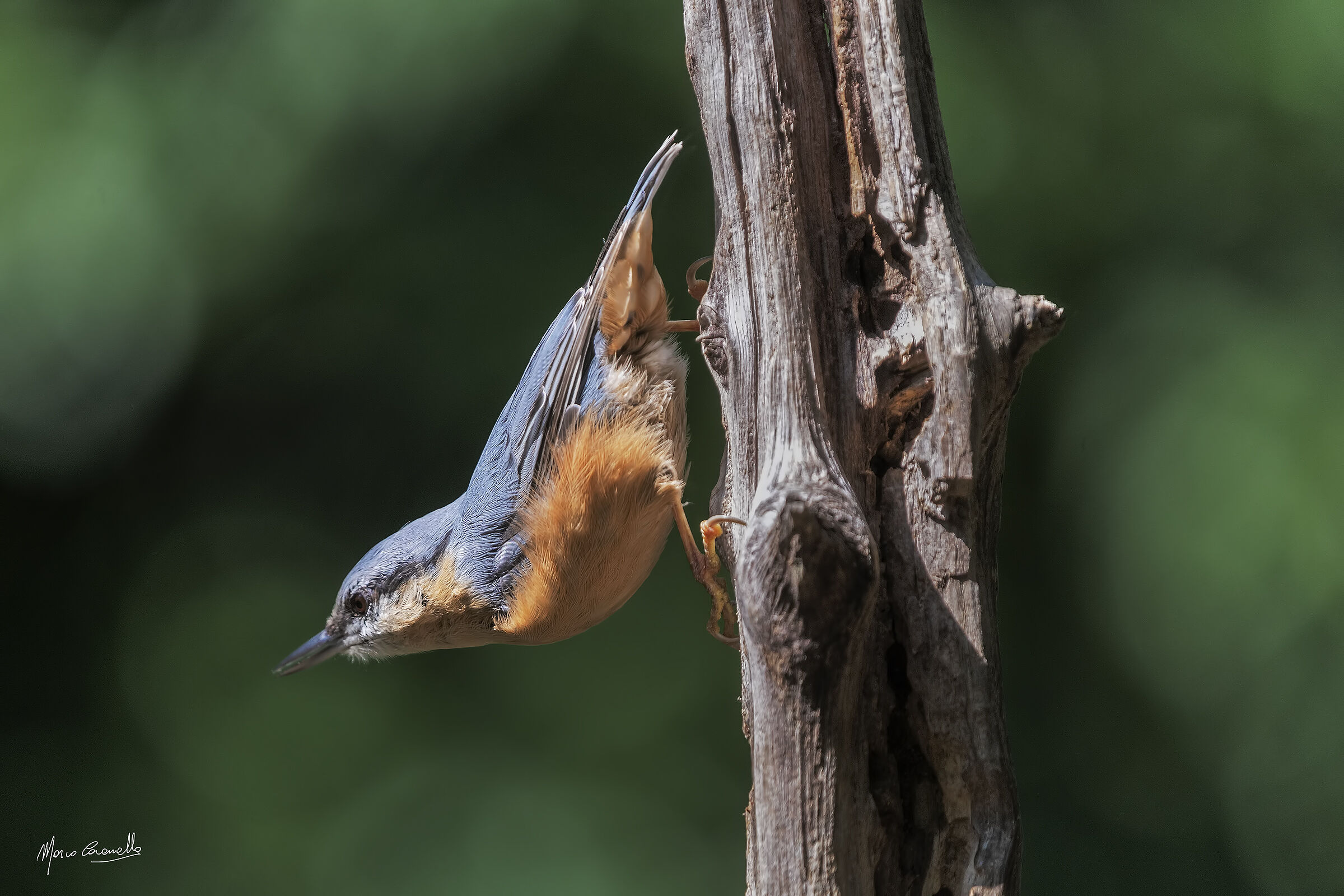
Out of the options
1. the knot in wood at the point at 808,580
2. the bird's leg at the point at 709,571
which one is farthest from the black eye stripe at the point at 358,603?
the knot in wood at the point at 808,580

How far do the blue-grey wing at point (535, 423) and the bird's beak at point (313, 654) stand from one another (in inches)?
13.2

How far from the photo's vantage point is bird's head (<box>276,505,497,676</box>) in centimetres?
167

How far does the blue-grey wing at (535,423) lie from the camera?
1654 mm

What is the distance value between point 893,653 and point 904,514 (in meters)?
0.16

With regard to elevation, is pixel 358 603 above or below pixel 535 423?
below

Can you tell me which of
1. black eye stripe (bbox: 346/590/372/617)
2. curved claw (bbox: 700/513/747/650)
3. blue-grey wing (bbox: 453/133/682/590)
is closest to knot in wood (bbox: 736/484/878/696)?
curved claw (bbox: 700/513/747/650)

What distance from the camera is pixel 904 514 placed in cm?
111

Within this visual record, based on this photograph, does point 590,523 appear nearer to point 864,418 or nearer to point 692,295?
point 692,295

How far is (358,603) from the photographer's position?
5.73ft
